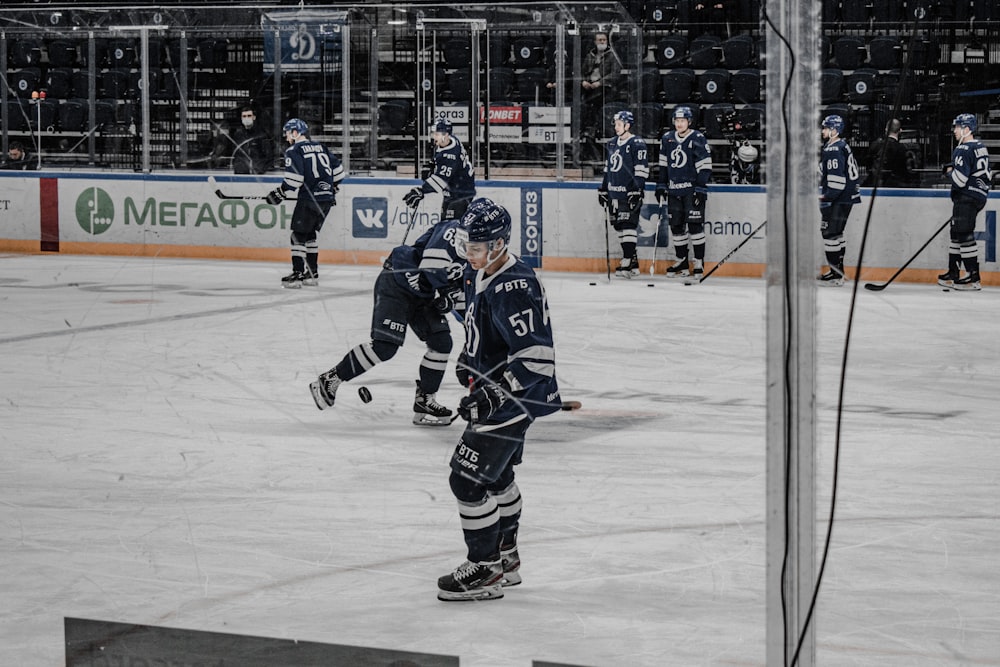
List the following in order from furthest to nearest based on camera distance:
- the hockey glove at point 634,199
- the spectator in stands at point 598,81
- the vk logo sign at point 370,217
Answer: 1. the vk logo sign at point 370,217
2. the spectator in stands at point 598,81
3. the hockey glove at point 634,199

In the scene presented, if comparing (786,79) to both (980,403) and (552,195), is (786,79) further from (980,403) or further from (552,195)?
(552,195)

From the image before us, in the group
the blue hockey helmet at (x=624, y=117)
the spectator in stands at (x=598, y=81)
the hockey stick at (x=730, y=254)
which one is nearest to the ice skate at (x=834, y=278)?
the hockey stick at (x=730, y=254)

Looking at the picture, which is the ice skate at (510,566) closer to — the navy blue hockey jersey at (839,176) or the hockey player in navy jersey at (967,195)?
the hockey player in navy jersey at (967,195)

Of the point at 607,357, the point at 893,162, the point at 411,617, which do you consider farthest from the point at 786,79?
the point at 893,162

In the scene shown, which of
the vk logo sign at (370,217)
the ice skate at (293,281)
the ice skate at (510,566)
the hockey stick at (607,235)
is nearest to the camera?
the ice skate at (510,566)

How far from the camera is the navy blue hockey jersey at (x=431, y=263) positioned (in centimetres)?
665

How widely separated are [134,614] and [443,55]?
11729 mm

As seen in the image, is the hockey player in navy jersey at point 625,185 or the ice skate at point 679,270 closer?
the hockey player in navy jersey at point 625,185

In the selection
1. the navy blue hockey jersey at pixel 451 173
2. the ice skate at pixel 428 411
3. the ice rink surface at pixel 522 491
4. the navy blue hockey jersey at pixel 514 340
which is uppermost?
the navy blue hockey jersey at pixel 451 173

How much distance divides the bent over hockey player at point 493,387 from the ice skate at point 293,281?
9083 mm

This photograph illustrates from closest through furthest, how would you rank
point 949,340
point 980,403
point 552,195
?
point 980,403 → point 949,340 → point 552,195

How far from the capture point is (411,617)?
430 centimetres

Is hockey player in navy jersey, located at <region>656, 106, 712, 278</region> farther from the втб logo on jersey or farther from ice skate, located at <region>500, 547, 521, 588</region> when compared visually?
ice skate, located at <region>500, 547, 521, 588</region>

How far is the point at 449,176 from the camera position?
1388 centimetres
